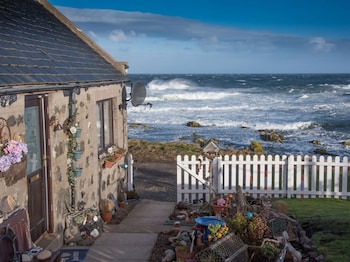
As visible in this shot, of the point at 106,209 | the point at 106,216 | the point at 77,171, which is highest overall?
the point at 77,171

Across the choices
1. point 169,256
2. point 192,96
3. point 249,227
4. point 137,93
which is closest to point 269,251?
point 249,227

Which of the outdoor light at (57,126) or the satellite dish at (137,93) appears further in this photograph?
the satellite dish at (137,93)

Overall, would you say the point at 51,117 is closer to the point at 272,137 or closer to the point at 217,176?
the point at 217,176

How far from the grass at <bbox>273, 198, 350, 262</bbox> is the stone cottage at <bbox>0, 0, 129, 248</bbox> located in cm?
417

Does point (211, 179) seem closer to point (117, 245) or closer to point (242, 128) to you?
point (117, 245)

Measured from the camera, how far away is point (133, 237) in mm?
8102

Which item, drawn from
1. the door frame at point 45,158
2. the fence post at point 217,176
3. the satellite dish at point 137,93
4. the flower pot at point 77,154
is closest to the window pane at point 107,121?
the satellite dish at point 137,93

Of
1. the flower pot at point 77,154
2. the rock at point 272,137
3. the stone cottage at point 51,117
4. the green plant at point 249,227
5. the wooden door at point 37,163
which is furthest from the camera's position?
the rock at point 272,137

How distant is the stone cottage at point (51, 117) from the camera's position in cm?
588

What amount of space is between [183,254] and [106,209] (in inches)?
136

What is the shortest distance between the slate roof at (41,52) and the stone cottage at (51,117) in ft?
0.07

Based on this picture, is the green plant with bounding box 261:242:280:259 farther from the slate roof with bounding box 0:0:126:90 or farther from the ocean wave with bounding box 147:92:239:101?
the ocean wave with bounding box 147:92:239:101

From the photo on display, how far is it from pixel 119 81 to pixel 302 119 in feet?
81.9

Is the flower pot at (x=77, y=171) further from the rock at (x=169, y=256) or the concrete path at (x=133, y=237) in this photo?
the rock at (x=169, y=256)
